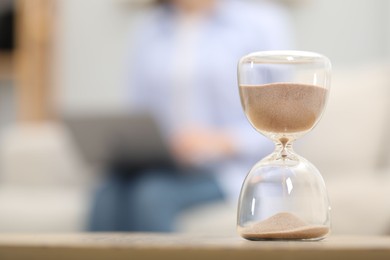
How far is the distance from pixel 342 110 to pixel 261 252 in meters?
1.74

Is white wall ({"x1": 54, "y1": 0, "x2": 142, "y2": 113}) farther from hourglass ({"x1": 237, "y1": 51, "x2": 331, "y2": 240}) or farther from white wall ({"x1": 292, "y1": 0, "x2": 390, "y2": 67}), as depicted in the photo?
hourglass ({"x1": 237, "y1": 51, "x2": 331, "y2": 240})

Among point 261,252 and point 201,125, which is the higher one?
point 261,252

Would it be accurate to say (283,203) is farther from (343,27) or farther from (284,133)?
(343,27)

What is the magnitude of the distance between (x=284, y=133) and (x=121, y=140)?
4.46ft

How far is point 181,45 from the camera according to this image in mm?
2678

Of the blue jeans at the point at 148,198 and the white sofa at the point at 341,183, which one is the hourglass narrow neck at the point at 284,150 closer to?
the white sofa at the point at 341,183

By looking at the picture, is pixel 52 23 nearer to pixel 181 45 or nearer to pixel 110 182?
pixel 181 45

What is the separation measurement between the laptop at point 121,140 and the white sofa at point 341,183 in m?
0.18

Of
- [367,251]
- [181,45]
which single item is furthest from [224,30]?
[367,251]

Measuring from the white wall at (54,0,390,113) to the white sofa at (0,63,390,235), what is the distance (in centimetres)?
149

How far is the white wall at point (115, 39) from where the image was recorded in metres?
4.04

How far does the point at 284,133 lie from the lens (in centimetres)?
82

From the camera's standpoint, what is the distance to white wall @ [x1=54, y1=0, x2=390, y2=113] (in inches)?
159

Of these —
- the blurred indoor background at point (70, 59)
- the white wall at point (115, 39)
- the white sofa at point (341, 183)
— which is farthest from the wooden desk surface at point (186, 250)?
the white wall at point (115, 39)
